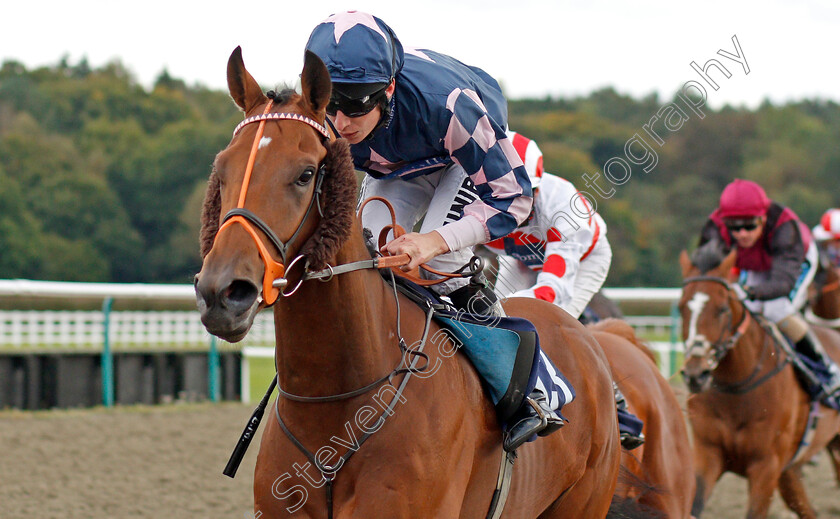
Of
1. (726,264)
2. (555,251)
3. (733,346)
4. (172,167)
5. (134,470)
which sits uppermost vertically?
(555,251)

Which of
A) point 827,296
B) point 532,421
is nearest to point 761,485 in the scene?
point 827,296

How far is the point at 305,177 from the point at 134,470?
5395mm

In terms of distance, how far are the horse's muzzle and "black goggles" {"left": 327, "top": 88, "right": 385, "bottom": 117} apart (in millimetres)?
779

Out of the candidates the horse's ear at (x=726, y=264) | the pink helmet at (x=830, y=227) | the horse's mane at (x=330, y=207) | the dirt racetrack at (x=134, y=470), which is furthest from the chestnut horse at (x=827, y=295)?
the horse's mane at (x=330, y=207)

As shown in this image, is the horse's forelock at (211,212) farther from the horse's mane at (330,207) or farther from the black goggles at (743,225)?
the black goggles at (743,225)

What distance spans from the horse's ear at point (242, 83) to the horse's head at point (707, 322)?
4.54m

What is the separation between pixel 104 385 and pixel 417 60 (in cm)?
738

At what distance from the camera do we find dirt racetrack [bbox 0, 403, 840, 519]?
5.94 metres

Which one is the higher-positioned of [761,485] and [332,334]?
[332,334]

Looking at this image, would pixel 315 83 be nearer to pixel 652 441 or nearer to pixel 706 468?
pixel 652 441

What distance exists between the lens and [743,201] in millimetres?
6664

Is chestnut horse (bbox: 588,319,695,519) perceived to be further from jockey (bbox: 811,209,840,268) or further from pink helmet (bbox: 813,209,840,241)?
pink helmet (bbox: 813,209,840,241)

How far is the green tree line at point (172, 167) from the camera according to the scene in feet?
122

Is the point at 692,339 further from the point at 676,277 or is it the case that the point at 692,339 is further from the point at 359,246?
the point at 676,277
